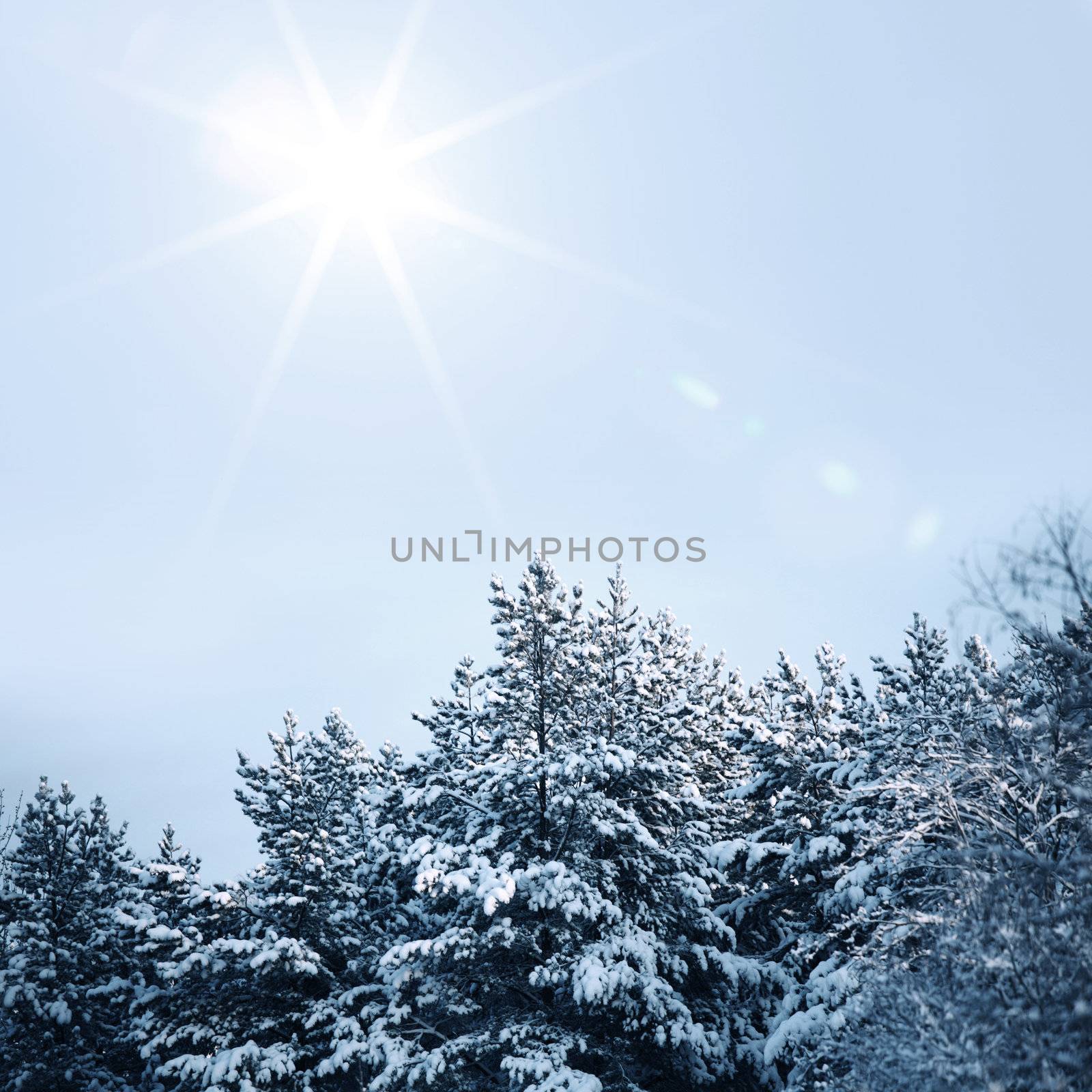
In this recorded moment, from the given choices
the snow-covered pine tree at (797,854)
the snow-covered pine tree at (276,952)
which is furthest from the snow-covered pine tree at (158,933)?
the snow-covered pine tree at (797,854)

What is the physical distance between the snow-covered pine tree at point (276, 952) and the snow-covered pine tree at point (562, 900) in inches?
81.5

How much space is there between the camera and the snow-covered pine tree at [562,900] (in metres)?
14.0

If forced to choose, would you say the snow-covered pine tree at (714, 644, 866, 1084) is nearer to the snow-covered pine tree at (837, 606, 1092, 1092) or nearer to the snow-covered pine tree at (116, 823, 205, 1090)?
the snow-covered pine tree at (837, 606, 1092, 1092)

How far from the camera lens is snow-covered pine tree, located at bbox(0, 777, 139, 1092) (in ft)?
64.6

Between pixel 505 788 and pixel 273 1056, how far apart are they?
7830 millimetres

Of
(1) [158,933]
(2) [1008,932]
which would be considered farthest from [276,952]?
(2) [1008,932]

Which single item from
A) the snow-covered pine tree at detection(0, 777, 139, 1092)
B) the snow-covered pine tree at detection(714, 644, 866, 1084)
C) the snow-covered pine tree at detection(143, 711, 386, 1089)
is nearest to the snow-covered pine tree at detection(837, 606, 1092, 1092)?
the snow-covered pine tree at detection(714, 644, 866, 1084)

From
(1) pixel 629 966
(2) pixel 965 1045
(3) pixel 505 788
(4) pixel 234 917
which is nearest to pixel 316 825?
(4) pixel 234 917

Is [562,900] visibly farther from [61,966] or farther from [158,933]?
[61,966]

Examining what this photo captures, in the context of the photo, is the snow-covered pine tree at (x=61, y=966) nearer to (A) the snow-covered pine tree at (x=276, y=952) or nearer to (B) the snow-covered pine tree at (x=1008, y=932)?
(A) the snow-covered pine tree at (x=276, y=952)

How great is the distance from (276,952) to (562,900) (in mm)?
6832

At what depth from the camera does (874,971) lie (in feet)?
34.4

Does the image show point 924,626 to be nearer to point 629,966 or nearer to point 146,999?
point 629,966

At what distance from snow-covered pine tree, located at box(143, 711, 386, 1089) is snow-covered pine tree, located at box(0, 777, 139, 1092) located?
361 cm
